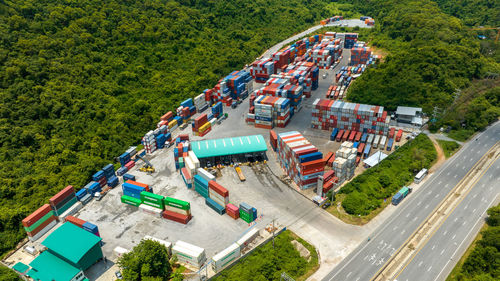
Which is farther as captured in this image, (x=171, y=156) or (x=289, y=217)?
(x=171, y=156)

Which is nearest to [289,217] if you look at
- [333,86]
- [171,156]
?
[171,156]

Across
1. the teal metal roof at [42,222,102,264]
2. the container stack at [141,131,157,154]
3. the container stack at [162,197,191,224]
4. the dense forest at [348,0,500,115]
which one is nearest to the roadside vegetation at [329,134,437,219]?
the dense forest at [348,0,500,115]

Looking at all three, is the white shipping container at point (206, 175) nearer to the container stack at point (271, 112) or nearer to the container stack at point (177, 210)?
the container stack at point (177, 210)

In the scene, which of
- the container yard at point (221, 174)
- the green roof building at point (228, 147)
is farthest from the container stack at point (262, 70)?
the green roof building at point (228, 147)

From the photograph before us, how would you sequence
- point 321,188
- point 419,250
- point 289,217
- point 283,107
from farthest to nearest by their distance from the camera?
point 283,107 → point 321,188 → point 289,217 → point 419,250

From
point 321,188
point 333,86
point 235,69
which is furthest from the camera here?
point 235,69

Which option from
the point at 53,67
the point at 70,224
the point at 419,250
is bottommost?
the point at 419,250

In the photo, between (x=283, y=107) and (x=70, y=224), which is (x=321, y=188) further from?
(x=70, y=224)
